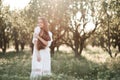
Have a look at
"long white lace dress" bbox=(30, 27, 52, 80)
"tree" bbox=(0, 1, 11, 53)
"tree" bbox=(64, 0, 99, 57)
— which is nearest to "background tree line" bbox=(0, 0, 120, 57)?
"tree" bbox=(64, 0, 99, 57)

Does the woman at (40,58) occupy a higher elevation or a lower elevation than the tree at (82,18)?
lower

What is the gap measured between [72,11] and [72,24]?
5.31 ft

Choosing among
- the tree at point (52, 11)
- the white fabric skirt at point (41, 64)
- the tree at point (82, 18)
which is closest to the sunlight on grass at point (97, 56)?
the tree at point (82, 18)

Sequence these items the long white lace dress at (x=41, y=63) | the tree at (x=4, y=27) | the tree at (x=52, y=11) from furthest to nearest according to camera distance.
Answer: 1. the tree at (x=4, y=27)
2. the tree at (x=52, y=11)
3. the long white lace dress at (x=41, y=63)

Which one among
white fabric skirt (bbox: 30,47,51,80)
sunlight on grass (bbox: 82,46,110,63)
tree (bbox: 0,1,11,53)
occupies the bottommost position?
sunlight on grass (bbox: 82,46,110,63)

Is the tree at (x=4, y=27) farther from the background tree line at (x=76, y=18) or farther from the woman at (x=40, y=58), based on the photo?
the woman at (x=40, y=58)

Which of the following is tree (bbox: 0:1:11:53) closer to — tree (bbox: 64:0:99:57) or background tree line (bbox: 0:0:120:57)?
background tree line (bbox: 0:0:120:57)

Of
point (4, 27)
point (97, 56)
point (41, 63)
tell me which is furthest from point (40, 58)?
point (4, 27)

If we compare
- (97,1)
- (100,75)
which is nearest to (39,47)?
(100,75)

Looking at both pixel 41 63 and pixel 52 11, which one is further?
pixel 52 11

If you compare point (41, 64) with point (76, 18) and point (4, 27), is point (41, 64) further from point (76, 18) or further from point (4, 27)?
point (4, 27)

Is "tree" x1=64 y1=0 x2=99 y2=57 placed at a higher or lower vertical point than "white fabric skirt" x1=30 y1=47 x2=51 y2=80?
higher

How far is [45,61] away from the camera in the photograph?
44.4 feet

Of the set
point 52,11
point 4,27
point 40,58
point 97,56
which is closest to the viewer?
point 40,58
